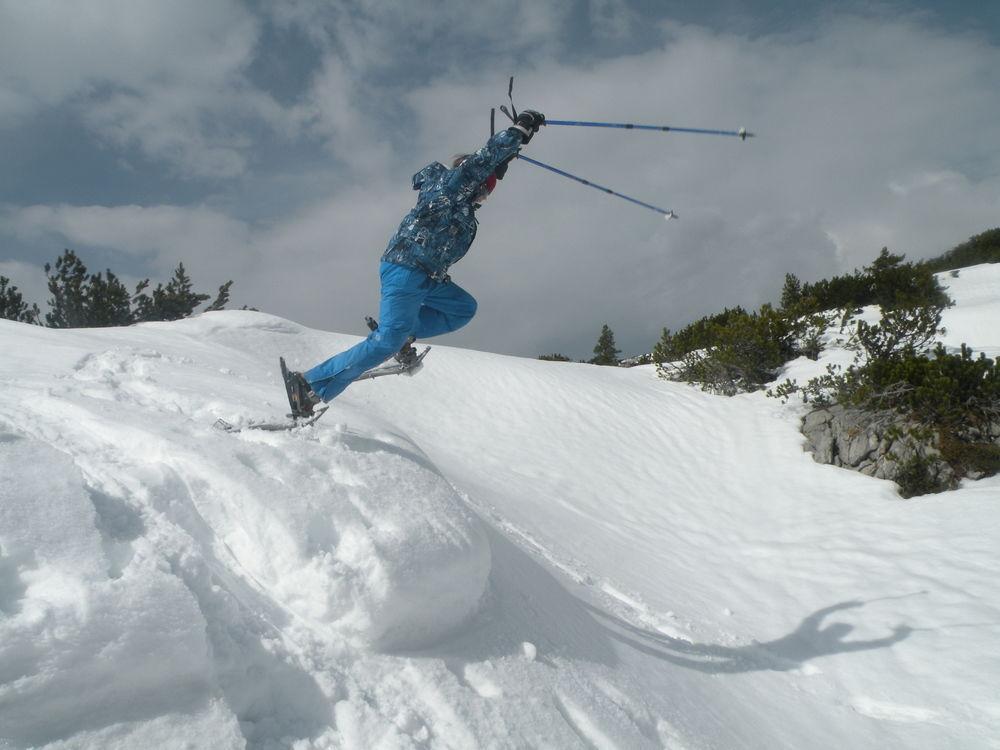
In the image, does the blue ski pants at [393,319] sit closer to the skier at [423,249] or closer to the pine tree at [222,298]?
the skier at [423,249]

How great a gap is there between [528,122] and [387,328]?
220cm

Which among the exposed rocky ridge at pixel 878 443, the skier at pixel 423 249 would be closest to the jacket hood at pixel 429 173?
the skier at pixel 423 249

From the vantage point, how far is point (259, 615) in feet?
8.42

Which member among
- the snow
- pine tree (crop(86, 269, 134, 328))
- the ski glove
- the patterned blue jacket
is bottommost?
the snow

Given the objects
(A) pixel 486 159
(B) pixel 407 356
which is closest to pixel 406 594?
(B) pixel 407 356

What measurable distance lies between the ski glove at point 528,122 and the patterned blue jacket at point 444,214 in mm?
94

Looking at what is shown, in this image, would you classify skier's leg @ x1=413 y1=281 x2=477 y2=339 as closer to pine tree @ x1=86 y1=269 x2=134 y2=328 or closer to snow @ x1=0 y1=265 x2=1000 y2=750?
snow @ x1=0 y1=265 x2=1000 y2=750

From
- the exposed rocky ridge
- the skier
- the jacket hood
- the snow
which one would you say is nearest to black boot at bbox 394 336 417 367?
the skier

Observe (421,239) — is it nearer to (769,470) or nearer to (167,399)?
(167,399)

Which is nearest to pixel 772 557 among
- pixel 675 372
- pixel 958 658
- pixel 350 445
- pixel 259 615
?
pixel 958 658

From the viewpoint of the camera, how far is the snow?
205cm

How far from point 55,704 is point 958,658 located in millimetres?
6308

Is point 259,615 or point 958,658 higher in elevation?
point 259,615

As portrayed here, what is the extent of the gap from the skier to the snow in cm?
46
